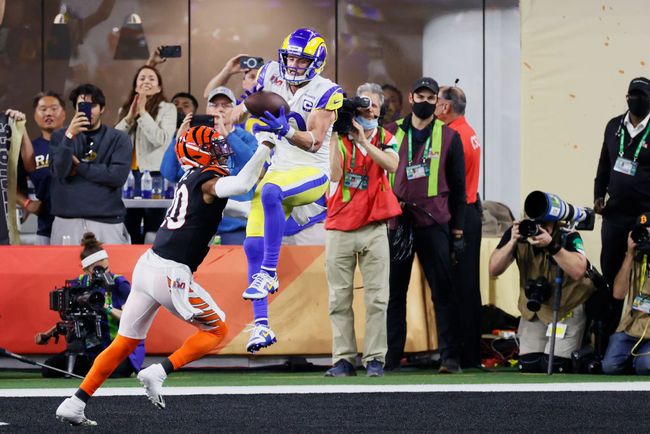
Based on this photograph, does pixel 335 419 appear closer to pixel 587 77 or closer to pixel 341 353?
pixel 341 353

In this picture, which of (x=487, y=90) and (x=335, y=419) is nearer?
(x=335, y=419)

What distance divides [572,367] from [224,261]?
2.90m

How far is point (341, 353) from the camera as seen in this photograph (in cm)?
989

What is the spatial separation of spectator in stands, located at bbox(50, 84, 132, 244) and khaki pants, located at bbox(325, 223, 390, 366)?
2.07 meters

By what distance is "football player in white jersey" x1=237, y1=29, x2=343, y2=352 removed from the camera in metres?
7.77

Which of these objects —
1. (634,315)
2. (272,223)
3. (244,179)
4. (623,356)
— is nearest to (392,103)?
(634,315)

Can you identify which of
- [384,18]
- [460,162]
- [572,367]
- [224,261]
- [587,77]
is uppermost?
[384,18]

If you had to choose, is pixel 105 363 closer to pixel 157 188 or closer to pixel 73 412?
pixel 73 412

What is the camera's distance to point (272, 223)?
7.84 m

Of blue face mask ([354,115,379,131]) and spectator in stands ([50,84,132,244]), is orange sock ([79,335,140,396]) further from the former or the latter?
spectator in stands ([50,84,132,244])

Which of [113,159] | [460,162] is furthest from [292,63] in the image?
[113,159]

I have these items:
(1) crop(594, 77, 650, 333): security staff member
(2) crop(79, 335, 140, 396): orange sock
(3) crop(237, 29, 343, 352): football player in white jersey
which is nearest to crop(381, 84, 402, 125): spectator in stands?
(1) crop(594, 77, 650, 333): security staff member

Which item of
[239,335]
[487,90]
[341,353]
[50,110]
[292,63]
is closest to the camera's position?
[292,63]

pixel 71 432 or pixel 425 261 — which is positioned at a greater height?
pixel 425 261
